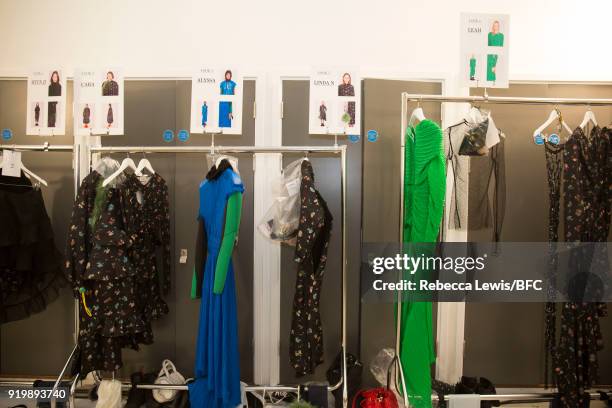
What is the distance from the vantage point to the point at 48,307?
206cm

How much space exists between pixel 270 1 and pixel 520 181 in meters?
1.85

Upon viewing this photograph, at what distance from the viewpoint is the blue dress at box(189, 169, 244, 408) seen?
1.65 metres

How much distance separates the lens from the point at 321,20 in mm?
2045

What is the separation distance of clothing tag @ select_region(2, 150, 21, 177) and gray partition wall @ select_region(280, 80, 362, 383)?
1.39 metres

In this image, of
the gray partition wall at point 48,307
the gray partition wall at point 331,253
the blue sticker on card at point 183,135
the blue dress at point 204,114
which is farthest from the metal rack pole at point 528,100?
the gray partition wall at point 48,307

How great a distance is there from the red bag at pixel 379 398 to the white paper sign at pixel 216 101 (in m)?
1.52

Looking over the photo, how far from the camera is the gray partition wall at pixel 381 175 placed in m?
2.00

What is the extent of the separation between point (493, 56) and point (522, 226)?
1030 mm

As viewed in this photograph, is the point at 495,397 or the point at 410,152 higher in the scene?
the point at 410,152

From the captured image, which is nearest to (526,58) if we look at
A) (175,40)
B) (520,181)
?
(520,181)

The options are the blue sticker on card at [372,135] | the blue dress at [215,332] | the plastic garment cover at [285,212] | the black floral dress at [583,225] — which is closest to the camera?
the black floral dress at [583,225]

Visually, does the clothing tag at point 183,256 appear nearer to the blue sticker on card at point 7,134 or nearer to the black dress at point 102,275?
the black dress at point 102,275

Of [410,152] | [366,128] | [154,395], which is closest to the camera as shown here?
[410,152]

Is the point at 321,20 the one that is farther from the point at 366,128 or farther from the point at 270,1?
the point at 366,128
